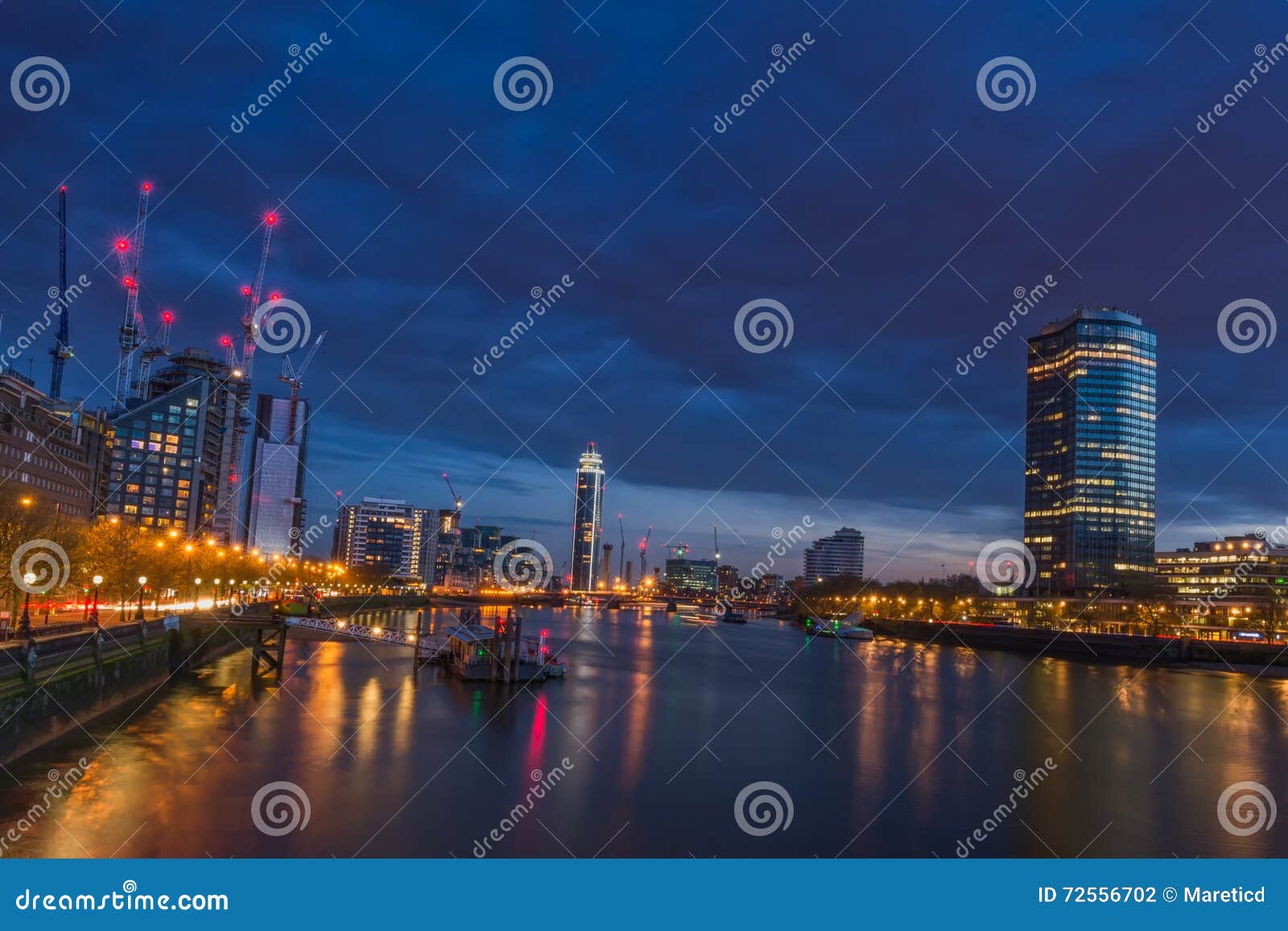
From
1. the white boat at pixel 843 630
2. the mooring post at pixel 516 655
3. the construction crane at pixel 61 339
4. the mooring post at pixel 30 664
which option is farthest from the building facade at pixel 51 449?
the white boat at pixel 843 630

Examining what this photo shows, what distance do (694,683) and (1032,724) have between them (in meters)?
16.8

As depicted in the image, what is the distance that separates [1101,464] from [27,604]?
131716mm

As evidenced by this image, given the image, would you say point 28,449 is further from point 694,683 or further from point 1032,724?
point 1032,724

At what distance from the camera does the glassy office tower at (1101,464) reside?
129 m

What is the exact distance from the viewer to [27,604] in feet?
88.7

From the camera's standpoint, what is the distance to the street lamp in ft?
83.8

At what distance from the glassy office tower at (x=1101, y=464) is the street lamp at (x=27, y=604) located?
124m

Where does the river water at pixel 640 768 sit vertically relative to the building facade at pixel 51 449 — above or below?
below

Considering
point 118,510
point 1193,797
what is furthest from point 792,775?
point 118,510

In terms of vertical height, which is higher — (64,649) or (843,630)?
(64,649)

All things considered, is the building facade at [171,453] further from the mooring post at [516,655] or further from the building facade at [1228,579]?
the building facade at [1228,579]

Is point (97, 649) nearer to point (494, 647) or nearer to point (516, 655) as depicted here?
point (494, 647)

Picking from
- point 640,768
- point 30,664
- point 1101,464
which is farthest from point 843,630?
point 30,664

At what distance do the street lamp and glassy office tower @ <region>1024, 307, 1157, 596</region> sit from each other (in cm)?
12409
